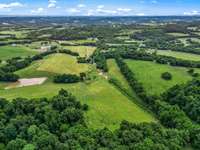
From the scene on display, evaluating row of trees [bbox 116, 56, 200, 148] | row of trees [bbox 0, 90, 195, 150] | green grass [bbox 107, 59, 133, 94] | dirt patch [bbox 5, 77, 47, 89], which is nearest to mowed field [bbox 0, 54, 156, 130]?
dirt patch [bbox 5, 77, 47, 89]

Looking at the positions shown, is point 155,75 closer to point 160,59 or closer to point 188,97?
point 160,59

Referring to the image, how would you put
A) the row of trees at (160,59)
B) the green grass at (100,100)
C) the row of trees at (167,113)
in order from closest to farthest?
the row of trees at (167,113) → the green grass at (100,100) → the row of trees at (160,59)

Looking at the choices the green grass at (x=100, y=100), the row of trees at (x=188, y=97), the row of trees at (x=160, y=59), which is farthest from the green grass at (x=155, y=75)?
the green grass at (x=100, y=100)

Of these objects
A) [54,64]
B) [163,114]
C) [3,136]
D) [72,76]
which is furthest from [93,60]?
[3,136]

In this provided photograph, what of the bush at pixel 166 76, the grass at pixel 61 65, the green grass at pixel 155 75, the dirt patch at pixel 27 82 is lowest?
the dirt patch at pixel 27 82

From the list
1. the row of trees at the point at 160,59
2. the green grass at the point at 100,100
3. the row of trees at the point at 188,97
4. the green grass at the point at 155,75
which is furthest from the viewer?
the row of trees at the point at 160,59

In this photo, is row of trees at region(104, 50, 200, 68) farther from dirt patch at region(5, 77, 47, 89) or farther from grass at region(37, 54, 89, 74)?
dirt patch at region(5, 77, 47, 89)

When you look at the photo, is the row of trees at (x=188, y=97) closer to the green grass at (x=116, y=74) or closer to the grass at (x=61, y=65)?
the green grass at (x=116, y=74)

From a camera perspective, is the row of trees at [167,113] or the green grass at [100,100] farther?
the green grass at [100,100]
